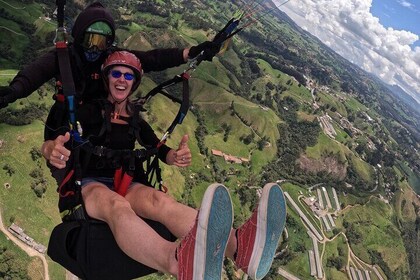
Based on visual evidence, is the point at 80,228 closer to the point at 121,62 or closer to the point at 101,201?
the point at 101,201

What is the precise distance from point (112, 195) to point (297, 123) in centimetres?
13836

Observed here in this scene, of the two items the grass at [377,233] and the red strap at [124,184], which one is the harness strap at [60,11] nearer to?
the red strap at [124,184]

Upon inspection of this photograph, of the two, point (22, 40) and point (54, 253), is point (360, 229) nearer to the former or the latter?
point (22, 40)

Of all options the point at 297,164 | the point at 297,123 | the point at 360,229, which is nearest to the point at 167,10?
the point at 297,123

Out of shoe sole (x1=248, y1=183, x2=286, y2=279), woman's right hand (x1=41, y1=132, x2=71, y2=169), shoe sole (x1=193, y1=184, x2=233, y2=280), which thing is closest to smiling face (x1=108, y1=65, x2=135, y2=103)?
woman's right hand (x1=41, y1=132, x2=71, y2=169)

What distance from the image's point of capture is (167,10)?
159875mm

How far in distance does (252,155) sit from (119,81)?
338ft

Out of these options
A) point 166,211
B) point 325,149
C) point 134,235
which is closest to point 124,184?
point 166,211

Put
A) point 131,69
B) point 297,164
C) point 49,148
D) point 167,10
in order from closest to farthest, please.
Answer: point 49,148 → point 131,69 → point 297,164 → point 167,10

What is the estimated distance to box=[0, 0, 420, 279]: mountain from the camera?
2368 inches

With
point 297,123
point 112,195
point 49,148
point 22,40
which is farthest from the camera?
point 297,123

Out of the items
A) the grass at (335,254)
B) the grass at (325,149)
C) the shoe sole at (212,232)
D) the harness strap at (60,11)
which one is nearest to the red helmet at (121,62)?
the harness strap at (60,11)

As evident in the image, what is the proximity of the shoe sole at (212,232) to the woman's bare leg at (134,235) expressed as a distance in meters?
0.31

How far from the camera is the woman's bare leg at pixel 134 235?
4.08m
